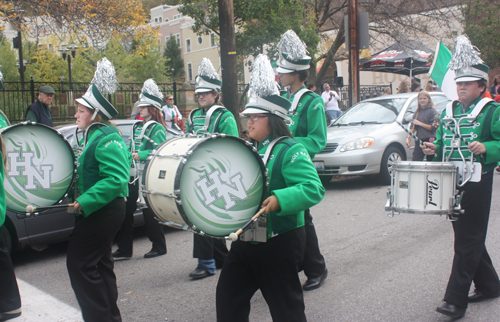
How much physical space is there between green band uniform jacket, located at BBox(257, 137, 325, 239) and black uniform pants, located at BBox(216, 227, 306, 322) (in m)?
0.09

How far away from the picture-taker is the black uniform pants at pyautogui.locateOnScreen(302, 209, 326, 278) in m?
4.57

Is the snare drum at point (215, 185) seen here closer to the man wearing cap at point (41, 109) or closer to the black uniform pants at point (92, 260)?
the black uniform pants at point (92, 260)

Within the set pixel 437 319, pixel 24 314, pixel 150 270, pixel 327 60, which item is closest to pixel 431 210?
pixel 437 319

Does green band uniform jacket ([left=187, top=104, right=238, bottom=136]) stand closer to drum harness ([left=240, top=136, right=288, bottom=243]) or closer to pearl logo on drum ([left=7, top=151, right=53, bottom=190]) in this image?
pearl logo on drum ([left=7, top=151, right=53, bottom=190])

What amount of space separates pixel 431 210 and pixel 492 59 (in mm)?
24764

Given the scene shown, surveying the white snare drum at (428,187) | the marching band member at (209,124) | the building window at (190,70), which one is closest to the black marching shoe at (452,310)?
the white snare drum at (428,187)

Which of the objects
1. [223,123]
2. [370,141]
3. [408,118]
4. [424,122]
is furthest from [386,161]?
[223,123]

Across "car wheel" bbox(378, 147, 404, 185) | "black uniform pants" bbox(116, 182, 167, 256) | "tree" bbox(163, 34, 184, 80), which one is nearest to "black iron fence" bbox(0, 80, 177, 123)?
"car wheel" bbox(378, 147, 404, 185)

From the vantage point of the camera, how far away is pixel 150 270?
17.7 ft

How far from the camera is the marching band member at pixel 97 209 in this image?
336cm

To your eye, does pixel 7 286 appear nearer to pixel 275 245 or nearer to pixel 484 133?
pixel 275 245

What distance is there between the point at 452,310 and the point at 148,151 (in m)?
3.51

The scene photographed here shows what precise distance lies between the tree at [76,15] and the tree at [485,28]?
1809 cm

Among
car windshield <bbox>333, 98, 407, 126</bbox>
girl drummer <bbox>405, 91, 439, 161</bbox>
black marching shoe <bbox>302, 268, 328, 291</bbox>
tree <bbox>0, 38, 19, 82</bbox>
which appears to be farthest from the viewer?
tree <bbox>0, 38, 19, 82</bbox>
